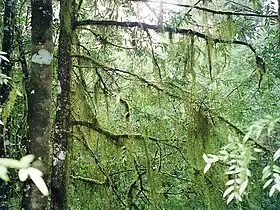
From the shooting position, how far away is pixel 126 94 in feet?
11.9

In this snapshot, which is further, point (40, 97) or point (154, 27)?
point (154, 27)

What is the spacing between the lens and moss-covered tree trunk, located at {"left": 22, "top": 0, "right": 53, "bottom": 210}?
2445mm

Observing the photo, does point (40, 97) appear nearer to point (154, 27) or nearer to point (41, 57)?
point (41, 57)

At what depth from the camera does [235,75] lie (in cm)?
598

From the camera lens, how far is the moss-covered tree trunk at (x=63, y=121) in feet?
9.41

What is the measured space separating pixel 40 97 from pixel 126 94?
3.86 ft

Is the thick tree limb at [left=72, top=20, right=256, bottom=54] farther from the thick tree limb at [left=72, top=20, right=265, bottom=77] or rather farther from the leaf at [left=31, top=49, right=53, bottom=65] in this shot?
the leaf at [left=31, top=49, right=53, bottom=65]

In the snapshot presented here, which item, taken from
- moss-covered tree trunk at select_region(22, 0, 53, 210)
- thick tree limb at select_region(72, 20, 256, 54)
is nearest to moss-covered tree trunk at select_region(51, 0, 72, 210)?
thick tree limb at select_region(72, 20, 256, 54)

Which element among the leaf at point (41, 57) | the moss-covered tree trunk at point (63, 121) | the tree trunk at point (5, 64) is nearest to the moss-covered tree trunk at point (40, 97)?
the leaf at point (41, 57)

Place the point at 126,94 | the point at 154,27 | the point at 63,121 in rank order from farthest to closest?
the point at 126,94 → the point at 154,27 → the point at 63,121

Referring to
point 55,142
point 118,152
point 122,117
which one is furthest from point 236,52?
point 55,142

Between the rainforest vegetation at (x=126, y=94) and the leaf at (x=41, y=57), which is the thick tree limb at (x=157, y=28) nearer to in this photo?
the rainforest vegetation at (x=126, y=94)

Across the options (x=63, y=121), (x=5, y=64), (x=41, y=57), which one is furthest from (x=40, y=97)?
(x=5, y=64)

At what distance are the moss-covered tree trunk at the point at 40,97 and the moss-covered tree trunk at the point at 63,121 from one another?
303mm
